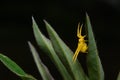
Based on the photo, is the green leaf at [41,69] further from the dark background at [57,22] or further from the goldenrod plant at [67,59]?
the dark background at [57,22]

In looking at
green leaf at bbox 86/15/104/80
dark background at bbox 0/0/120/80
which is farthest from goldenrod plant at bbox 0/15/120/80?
dark background at bbox 0/0/120/80

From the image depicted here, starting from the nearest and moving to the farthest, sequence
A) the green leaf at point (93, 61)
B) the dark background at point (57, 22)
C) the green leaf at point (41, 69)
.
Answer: the green leaf at point (93, 61) → the green leaf at point (41, 69) → the dark background at point (57, 22)

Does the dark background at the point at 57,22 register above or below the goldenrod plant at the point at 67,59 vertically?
below

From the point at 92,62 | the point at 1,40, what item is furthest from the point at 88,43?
the point at 1,40

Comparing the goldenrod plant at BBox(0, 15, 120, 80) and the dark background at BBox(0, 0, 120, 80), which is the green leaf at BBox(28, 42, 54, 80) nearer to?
the goldenrod plant at BBox(0, 15, 120, 80)

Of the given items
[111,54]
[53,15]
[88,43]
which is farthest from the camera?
[53,15]

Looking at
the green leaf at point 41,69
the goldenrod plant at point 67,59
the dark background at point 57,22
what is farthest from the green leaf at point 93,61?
the dark background at point 57,22

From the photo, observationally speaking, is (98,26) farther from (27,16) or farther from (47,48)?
(47,48)
